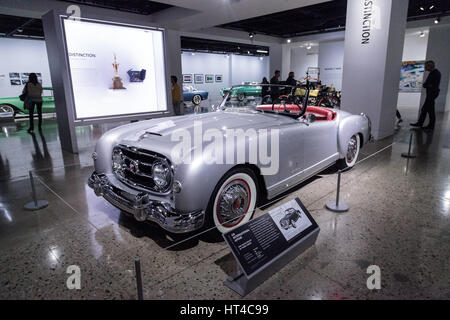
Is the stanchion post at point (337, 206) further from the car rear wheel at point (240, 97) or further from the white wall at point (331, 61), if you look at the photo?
the white wall at point (331, 61)

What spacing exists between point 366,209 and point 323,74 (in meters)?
17.2

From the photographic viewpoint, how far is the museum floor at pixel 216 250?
80.2 inches

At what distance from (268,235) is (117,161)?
1625 mm

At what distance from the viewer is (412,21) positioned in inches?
500

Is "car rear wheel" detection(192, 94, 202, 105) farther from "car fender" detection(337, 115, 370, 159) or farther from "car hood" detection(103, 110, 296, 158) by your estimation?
"car hood" detection(103, 110, 296, 158)

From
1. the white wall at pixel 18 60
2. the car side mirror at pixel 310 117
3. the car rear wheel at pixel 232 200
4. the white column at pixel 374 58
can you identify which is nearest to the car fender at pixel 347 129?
the car side mirror at pixel 310 117

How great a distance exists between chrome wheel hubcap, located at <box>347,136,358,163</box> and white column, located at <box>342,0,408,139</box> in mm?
2493

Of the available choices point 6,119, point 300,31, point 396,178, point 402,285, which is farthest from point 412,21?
point 6,119

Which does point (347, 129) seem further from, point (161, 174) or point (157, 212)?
point (157, 212)

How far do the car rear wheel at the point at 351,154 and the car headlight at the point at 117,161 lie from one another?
3345 mm

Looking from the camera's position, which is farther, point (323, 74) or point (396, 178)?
point (323, 74)

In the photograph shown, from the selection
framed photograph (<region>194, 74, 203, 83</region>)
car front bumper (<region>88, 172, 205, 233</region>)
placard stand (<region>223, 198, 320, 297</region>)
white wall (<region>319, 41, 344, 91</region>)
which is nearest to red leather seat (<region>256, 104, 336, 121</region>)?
placard stand (<region>223, 198, 320, 297</region>)

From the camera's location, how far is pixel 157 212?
88.3 inches
